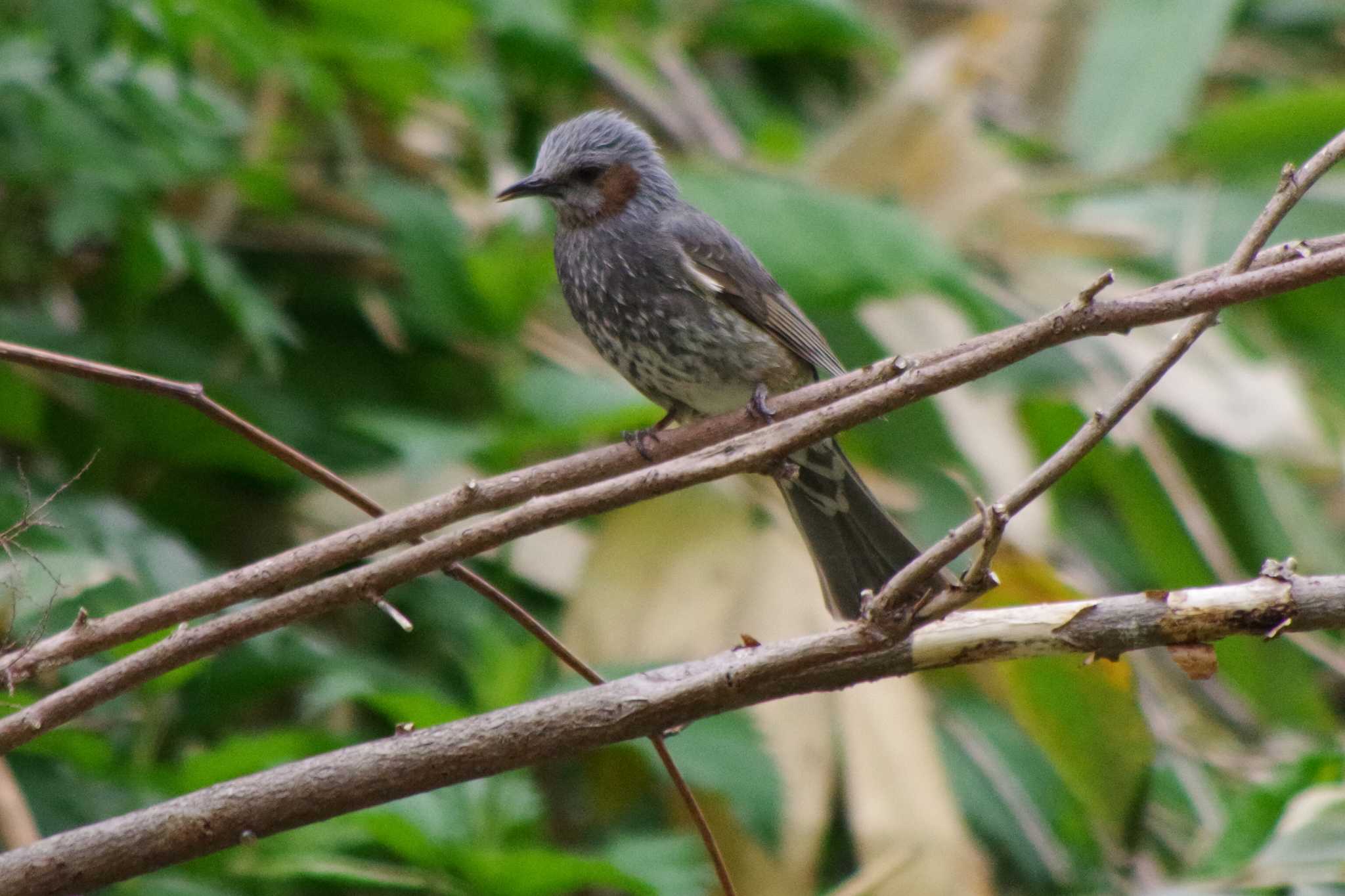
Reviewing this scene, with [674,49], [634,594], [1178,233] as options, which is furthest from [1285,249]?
[674,49]

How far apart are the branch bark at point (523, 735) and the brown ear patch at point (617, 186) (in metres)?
2.19

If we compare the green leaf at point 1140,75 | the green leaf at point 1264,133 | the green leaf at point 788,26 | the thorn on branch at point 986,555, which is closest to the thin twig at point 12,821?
the thorn on branch at point 986,555

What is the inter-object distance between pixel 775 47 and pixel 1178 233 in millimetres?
1906

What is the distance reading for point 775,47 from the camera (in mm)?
6488

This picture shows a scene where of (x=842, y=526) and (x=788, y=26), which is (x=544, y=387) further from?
(x=788, y=26)

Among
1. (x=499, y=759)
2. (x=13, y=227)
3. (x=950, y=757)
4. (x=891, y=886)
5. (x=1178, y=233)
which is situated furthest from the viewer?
(x=1178, y=233)

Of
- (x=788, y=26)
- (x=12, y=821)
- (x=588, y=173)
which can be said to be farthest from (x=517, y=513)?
(x=788, y=26)

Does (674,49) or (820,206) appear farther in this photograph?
(674,49)

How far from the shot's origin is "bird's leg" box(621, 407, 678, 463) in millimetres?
2465

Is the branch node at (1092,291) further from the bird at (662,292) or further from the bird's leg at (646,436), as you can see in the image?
the bird at (662,292)

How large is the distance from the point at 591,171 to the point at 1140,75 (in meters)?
3.26

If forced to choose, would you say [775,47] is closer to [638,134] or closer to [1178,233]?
[1178,233]

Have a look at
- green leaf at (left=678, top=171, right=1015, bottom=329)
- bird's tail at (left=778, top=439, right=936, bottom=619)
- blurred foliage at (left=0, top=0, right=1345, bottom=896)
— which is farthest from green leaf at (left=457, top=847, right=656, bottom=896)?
green leaf at (left=678, top=171, right=1015, bottom=329)

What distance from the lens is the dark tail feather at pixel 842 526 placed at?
123 inches
